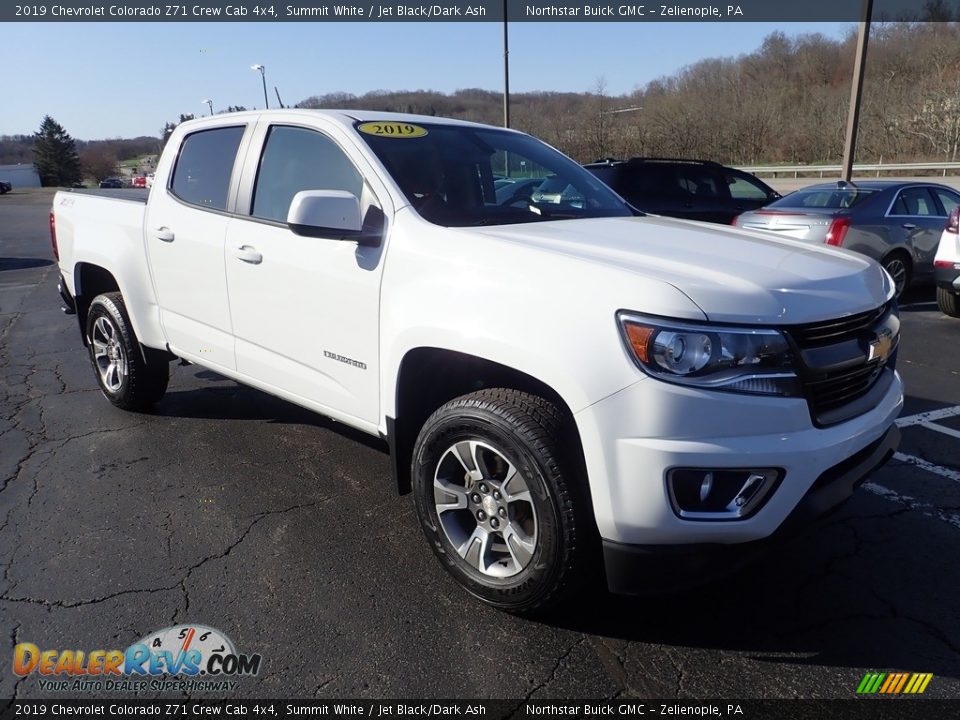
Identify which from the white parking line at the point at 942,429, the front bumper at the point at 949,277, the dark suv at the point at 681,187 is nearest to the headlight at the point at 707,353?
the white parking line at the point at 942,429

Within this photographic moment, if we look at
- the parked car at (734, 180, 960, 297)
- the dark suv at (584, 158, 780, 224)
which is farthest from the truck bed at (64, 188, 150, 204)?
the parked car at (734, 180, 960, 297)

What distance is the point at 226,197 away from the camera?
3.86m

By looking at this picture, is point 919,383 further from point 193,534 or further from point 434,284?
point 193,534

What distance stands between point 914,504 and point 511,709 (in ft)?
8.22

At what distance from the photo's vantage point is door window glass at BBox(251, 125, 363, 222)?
3.32 m

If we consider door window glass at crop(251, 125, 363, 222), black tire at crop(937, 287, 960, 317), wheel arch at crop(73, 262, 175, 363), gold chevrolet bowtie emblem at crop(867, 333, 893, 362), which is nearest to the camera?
gold chevrolet bowtie emblem at crop(867, 333, 893, 362)

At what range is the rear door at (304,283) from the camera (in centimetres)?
307

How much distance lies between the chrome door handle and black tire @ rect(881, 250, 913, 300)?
775 centimetres

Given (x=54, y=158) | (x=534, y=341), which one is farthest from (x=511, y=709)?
(x=54, y=158)

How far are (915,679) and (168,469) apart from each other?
12.2 feet

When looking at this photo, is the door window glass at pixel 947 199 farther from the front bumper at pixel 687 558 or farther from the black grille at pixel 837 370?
the front bumper at pixel 687 558

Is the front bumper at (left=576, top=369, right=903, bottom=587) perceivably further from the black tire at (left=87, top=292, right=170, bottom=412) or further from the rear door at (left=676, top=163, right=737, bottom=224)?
the rear door at (left=676, top=163, right=737, bottom=224)

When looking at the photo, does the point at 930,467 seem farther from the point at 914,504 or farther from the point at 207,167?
the point at 207,167
